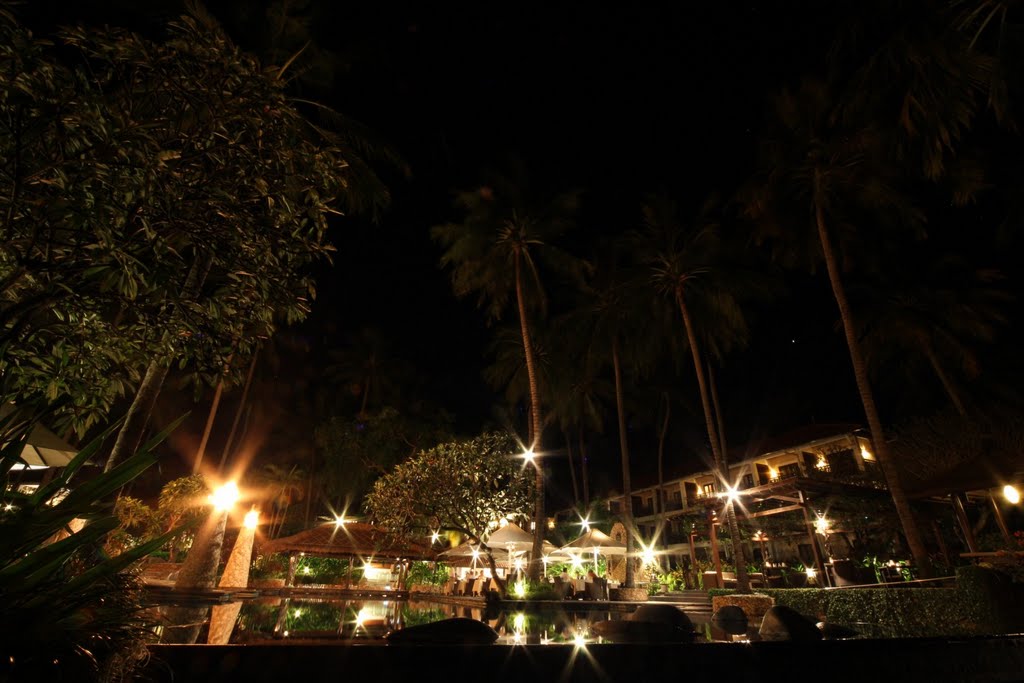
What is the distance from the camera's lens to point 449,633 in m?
4.54

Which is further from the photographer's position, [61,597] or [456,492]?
[456,492]

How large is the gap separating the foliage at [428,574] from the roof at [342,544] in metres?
3.57

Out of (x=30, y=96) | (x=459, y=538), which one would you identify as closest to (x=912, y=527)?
(x=30, y=96)

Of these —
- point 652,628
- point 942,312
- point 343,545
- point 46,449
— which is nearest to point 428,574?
point 343,545

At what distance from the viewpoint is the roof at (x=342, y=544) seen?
819 inches

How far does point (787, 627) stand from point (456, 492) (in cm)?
1190

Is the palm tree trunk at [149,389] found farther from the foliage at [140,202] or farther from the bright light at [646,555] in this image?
the bright light at [646,555]

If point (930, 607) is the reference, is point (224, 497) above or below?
above

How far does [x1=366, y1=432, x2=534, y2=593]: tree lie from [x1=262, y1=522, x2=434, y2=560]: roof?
3941 mm

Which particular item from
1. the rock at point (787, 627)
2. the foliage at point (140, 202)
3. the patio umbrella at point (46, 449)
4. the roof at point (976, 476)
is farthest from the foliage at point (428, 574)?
the foliage at point (140, 202)

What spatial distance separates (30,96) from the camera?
312 centimetres

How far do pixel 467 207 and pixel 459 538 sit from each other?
20846 mm

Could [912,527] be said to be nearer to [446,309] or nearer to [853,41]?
[853,41]

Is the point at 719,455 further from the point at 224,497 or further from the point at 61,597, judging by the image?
the point at 61,597
